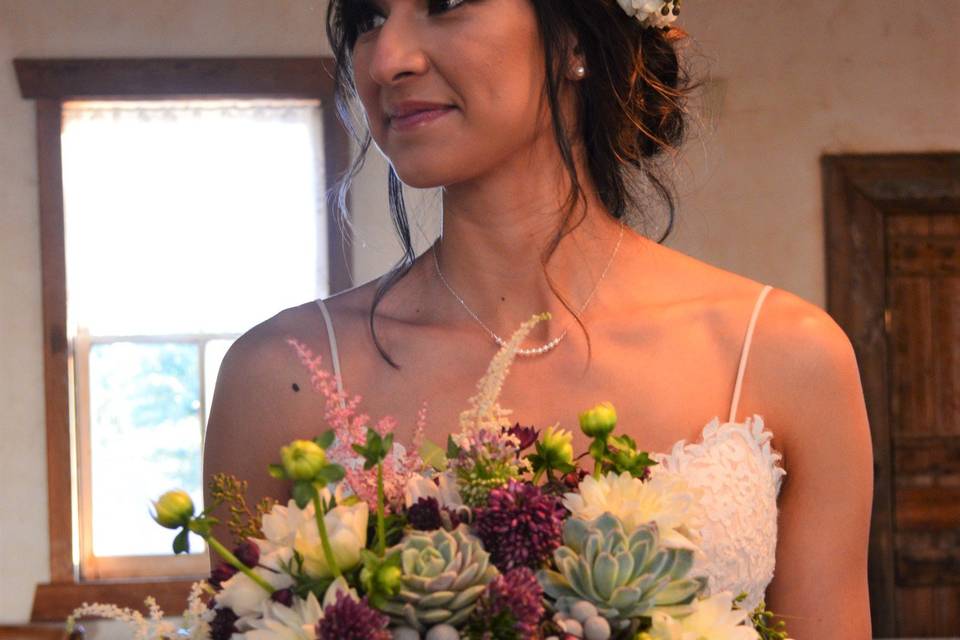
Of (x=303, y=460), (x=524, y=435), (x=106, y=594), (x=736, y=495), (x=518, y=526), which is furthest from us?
(x=106, y=594)

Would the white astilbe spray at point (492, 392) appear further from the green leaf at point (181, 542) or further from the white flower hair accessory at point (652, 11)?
the white flower hair accessory at point (652, 11)

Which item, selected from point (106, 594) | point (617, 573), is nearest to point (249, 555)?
point (617, 573)

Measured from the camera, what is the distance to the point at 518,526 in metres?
0.97

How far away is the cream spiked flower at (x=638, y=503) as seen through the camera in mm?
985

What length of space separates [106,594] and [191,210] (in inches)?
60.3

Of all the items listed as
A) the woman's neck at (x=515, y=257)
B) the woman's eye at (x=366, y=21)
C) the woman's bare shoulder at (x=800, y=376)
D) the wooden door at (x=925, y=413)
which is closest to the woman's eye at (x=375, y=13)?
the woman's eye at (x=366, y=21)

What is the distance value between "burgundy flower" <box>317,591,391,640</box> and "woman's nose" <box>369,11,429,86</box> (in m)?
0.77

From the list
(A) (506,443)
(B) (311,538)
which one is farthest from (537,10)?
(B) (311,538)

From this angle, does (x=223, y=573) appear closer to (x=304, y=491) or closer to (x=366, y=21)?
(x=304, y=491)

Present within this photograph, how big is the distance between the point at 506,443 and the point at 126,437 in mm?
4897

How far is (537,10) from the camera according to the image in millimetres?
1617

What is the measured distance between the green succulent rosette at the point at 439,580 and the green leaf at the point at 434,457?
16cm

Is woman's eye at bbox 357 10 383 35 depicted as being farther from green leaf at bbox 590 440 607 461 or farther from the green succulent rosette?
the green succulent rosette

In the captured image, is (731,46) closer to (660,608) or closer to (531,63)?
(531,63)
